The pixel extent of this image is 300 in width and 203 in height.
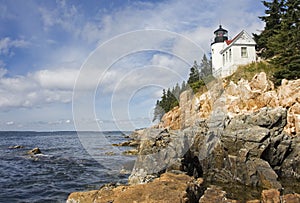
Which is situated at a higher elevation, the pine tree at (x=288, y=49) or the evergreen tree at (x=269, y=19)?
the evergreen tree at (x=269, y=19)

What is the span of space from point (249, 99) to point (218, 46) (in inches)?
851

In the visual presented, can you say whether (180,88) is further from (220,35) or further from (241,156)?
(241,156)

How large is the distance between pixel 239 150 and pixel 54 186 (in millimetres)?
12578

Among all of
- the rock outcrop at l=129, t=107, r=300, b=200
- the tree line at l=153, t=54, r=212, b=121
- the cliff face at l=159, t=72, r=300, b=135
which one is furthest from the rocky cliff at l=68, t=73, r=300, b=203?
the tree line at l=153, t=54, r=212, b=121

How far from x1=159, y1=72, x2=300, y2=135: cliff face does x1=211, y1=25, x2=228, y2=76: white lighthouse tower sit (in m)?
6.91

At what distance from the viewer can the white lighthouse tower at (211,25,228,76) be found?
44.8 m

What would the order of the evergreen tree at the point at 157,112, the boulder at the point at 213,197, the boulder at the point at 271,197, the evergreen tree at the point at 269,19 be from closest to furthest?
the boulder at the point at 213,197 < the boulder at the point at 271,197 < the evergreen tree at the point at 269,19 < the evergreen tree at the point at 157,112

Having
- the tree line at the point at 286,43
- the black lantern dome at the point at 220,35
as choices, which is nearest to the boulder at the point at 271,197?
the tree line at the point at 286,43

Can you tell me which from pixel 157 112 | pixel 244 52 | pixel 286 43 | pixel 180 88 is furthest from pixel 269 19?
pixel 157 112

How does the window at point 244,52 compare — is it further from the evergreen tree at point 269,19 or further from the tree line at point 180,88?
the tree line at point 180,88

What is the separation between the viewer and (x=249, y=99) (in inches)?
1029

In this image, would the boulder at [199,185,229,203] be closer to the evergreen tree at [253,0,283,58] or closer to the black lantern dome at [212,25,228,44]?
the evergreen tree at [253,0,283,58]

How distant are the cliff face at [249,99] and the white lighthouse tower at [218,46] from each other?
22.7 feet

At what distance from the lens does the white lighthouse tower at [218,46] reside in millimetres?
44781
